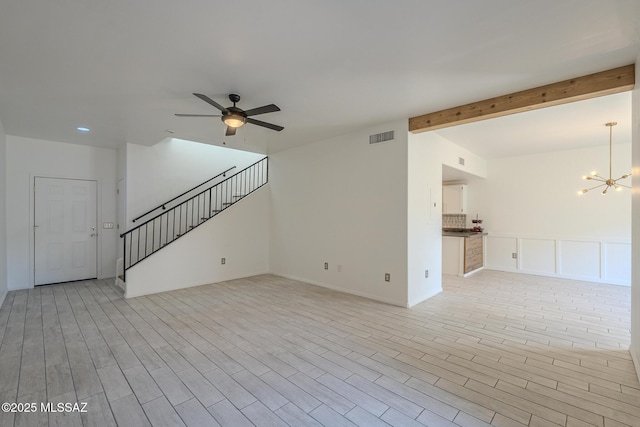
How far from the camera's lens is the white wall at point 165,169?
5824 millimetres

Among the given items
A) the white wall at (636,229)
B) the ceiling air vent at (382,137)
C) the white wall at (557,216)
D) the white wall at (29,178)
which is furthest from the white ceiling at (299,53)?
the white wall at (557,216)

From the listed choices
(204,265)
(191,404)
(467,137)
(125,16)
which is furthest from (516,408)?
(204,265)

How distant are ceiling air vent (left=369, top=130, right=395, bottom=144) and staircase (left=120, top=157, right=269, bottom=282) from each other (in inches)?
124

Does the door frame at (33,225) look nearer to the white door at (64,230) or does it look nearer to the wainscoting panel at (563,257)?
the white door at (64,230)

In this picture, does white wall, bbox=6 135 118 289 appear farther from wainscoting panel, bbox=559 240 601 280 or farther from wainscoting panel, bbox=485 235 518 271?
wainscoting panel, bbox=559 240 601 280

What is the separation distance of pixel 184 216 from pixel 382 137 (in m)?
4.89

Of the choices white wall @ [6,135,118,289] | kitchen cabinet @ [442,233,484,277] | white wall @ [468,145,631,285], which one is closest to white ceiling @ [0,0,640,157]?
white wall @ [6,135,118,289]

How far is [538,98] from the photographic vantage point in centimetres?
319

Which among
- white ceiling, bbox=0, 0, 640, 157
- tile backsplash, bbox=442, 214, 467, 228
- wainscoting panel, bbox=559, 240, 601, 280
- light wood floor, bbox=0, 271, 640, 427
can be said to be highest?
white ceiling, bbox=0, 0, 640, 157

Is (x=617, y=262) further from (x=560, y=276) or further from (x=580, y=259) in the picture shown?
(x=560, y=276)

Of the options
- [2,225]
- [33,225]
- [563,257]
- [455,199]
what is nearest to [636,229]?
[563,257]

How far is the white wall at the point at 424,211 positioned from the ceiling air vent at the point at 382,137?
0.29m

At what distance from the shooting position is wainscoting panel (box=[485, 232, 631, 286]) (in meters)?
5.69

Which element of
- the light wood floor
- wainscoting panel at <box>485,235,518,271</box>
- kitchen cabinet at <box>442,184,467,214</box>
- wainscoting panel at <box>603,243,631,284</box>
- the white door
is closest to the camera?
the light wood floor
